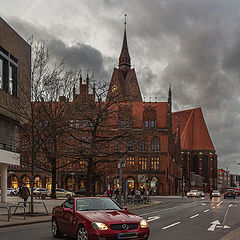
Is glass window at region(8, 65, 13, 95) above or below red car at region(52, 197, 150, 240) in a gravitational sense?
above

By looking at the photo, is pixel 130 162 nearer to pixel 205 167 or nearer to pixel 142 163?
pixel 142 163

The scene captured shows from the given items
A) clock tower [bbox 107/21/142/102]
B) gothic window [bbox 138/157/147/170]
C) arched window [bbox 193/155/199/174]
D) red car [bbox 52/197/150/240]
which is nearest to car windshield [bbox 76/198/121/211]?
red car [bbox 52/197/150/240]

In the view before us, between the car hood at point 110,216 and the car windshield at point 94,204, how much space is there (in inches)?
16.3

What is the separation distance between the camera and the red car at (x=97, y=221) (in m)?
10.5

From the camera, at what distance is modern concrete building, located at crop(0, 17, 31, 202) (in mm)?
36219

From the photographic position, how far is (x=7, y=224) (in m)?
17.3

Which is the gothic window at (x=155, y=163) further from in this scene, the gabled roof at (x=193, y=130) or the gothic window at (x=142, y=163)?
the gabled roof at (x=193, y=130)

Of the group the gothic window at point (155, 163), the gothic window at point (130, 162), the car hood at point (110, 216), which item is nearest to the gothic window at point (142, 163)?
the gothic window at point (130, 162)

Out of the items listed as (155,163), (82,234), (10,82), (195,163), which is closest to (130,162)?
(155,163)

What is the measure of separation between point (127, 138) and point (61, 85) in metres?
7.07

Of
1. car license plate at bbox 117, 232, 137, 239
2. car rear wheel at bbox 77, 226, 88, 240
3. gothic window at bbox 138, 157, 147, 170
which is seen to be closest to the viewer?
car license plate at bbox 117, 232, 137, 239

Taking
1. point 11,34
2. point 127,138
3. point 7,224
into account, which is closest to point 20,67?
point 11,34

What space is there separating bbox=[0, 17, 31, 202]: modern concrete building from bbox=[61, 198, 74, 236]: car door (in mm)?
23057

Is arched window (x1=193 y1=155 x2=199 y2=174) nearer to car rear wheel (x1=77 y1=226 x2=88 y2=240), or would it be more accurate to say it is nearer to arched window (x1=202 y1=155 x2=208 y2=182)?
arched window (x1=202 y1=155 x2=208 y2=182)
